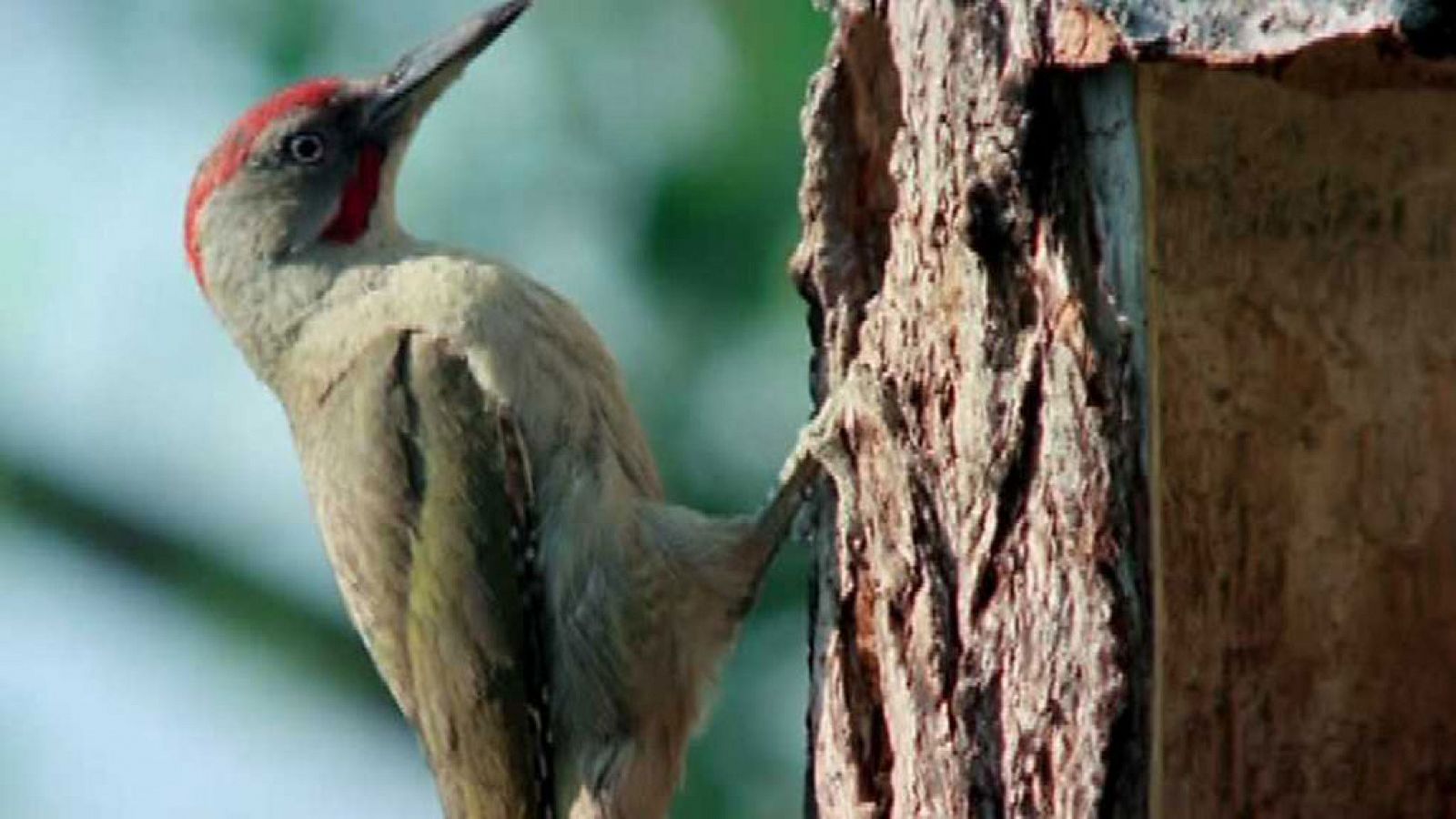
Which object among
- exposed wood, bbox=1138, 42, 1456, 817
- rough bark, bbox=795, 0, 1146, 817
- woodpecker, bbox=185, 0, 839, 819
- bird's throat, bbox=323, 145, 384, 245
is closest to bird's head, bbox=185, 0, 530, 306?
bird's throat, bbox=323, 145, 384, 245

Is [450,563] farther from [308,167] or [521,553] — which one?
[308,167]

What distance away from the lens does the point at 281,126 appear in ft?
19.6

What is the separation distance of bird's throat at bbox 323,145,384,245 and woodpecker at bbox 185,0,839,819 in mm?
452

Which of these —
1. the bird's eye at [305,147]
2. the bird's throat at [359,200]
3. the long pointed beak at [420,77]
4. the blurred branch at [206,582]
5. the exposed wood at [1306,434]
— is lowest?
the blurred branch at [206,582]

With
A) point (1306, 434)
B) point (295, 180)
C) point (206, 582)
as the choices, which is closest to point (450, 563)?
point (295, 180)

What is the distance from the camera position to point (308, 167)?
5.89m

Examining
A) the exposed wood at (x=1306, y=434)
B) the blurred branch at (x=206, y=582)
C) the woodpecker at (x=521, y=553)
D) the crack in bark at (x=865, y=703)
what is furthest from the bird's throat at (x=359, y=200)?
the exposed wood at (x=1306, y=434)

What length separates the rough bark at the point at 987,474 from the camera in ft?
12.2

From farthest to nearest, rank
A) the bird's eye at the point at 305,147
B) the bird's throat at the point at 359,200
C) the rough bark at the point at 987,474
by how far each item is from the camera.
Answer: the bird's eye at the point at 305,147 → the bird's throat at the point at 359,200 → the rough bark at the point at 987,474

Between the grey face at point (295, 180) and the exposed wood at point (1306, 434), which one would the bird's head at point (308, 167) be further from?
the exposed wood at point (1306, 434)

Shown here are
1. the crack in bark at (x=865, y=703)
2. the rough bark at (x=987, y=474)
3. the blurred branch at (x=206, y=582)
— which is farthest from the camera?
the blurred branch at (x=206, y=582)

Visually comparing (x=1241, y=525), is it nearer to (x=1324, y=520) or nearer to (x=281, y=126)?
(x=1324, y=520)

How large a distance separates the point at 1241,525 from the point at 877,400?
1.76ft

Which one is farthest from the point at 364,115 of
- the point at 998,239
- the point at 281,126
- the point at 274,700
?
the point at 998,239
